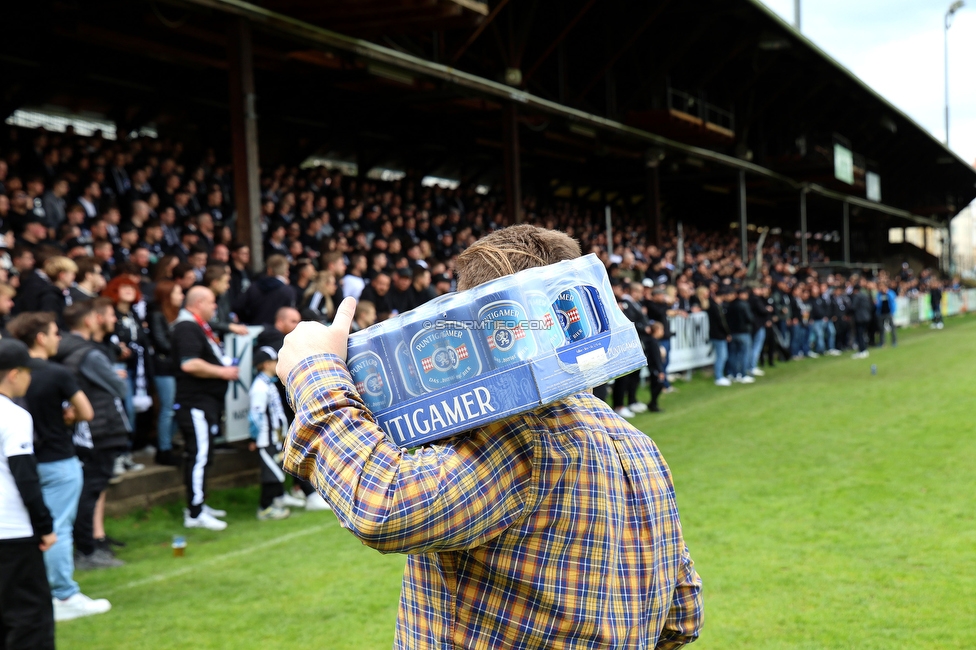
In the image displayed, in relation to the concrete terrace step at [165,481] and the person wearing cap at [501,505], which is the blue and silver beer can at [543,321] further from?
the concrete terrace step at [165,481]

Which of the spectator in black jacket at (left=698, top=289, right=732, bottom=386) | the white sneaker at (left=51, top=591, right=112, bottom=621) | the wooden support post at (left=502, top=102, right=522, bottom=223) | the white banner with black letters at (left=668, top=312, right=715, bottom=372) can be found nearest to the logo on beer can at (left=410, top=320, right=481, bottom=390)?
the white sneaker at (left=51, top=591, right=112, bottom=621)

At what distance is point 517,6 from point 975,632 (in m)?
15.5

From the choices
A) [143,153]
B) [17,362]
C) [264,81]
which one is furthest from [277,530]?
[264,81]

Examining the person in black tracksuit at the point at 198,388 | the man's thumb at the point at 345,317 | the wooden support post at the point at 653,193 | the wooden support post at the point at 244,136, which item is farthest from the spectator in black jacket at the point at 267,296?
the wooden support post at the point at 653,193

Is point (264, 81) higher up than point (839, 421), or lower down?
higher up

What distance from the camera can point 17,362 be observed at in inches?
170

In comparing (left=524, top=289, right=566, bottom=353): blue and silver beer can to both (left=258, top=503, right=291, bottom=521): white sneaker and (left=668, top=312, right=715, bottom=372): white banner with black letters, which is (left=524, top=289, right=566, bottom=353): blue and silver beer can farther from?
(left=668, top=312, right=715, bottom=372): white banner with black letters

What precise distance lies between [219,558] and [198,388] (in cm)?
151

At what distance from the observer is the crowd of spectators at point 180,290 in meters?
6.30

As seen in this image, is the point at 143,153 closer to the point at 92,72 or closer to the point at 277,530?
the point at 92,72

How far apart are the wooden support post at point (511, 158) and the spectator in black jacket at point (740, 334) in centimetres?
443

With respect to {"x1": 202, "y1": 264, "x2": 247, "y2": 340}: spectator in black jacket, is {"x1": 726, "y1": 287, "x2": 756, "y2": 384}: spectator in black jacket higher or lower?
lower

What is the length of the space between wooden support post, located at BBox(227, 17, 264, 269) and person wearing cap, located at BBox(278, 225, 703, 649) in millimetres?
9744

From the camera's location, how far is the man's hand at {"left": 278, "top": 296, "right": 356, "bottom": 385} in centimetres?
145
